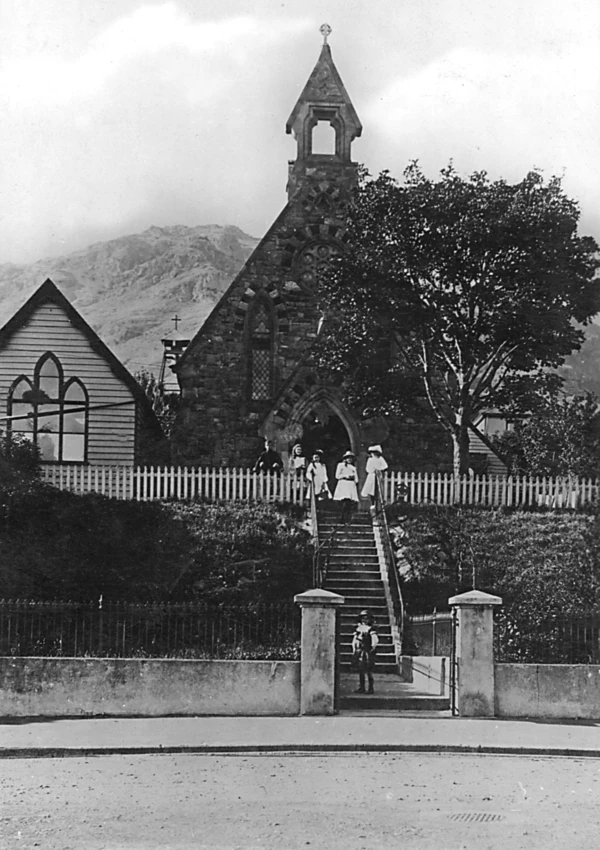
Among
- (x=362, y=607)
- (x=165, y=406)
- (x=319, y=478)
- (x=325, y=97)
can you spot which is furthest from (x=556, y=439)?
(x=362, y=607)

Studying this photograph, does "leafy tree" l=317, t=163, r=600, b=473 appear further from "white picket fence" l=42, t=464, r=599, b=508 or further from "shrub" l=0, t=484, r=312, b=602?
"shrub" l=0, t=484, r=312, b=602

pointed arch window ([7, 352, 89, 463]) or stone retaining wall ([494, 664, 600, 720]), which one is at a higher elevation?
pointed arch window ([7, 352, 89, 463])

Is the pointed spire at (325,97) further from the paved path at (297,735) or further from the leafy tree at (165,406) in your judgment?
the paved path at (297,735)

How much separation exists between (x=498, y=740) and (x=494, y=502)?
567 inches

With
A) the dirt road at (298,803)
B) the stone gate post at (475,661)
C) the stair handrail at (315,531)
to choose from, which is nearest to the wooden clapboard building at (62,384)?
the stair handrail at (315,531)

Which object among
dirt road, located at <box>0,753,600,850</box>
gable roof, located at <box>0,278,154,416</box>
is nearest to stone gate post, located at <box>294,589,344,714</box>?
dirt road, located at <box>0,753,600,850</box>

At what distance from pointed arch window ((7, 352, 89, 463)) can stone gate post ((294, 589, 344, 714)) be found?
16.7 meters

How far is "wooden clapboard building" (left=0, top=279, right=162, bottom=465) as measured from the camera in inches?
1266

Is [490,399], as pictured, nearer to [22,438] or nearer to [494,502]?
[494,502]

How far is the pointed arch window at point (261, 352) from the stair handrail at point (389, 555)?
6680 millimetres

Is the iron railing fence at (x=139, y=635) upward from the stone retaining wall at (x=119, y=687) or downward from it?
upward

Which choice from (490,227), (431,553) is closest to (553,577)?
(431,553)

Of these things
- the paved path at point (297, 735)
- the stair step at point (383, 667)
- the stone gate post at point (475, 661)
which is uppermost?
the stone gate post at point (475, 661)

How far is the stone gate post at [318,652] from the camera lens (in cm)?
1700
